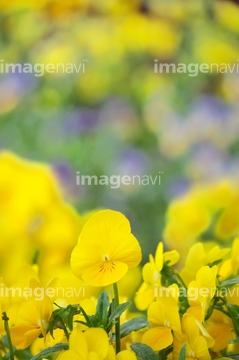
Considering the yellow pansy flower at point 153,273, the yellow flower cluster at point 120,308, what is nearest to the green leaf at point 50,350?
the yellow flower cluster at point 120,308

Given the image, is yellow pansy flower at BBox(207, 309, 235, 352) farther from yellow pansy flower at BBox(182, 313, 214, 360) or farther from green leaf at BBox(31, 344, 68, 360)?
green leaf at BBox(31, 344, 68, 360)

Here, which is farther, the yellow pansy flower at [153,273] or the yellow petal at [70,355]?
the yellow pansy flower at [153,273]

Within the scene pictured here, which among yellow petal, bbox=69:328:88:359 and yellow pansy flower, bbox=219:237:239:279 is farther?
yellow pansy flower, bbox=219:237:239:279

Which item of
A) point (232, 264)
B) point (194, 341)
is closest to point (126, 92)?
point (232, 264)

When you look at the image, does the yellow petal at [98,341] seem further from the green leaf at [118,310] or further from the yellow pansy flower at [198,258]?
the yellow pansy flower at [198,258]

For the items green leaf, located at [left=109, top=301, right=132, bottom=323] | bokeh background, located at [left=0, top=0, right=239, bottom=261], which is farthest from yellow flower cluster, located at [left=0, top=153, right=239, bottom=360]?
bokeh background, located at [left=0, top=0, right=239, bottom=261]

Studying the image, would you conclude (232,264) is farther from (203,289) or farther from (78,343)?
(78,343)
